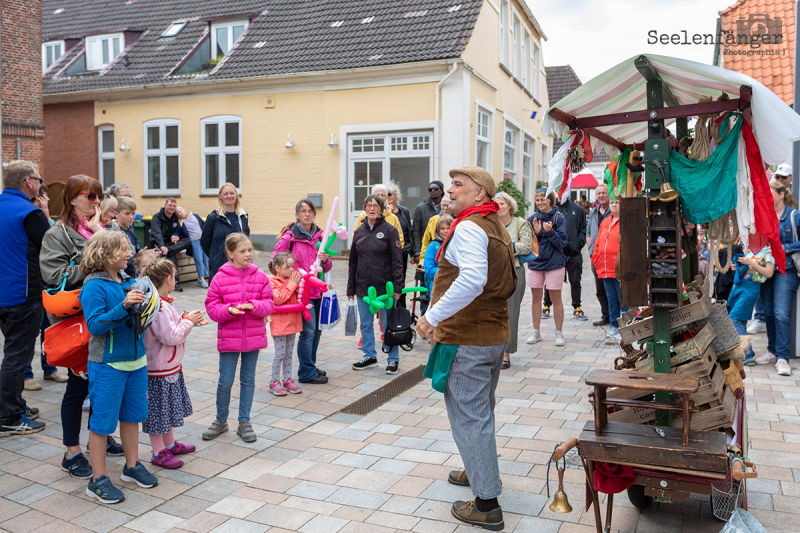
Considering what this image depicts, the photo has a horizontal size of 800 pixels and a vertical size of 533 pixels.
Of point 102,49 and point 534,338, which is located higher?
point 102,49

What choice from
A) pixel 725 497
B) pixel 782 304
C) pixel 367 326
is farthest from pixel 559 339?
pixel 725 497

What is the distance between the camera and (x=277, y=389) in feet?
20.4

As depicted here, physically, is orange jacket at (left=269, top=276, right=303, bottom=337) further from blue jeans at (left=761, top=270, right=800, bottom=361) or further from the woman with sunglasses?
blue jeans at (left=761, top=270, right=800, bottom=361)

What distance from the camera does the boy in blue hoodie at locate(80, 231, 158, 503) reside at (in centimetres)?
386

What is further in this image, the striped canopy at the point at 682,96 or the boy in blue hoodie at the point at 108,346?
the boy in blue hoodie at the point at 108,346

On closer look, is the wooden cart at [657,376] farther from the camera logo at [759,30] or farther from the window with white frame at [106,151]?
the window with white frame at [106,151]

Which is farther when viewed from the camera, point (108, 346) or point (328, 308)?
point (328, 308)

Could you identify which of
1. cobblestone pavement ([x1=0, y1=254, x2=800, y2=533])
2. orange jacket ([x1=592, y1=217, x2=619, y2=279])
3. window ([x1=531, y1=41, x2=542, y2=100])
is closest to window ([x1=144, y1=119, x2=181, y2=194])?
window ([x1=531, y1=41, x2=542, y2=100])

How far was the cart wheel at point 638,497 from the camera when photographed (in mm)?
3693

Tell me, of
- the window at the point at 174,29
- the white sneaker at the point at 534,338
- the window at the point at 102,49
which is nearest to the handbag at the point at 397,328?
the white sneaker at the point at 534,338

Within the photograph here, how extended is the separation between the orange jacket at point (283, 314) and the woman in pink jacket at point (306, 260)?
0.35 m

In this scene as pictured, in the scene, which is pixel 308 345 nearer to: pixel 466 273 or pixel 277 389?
pixel 277 389

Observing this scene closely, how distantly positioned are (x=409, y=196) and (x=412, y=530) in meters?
13.5

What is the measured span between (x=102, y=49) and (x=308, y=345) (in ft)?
63.5
